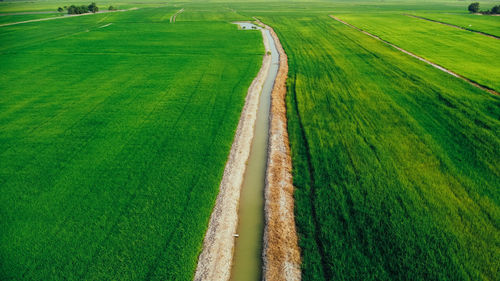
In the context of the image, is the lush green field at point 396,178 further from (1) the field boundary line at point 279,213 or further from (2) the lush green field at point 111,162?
(2) the lush green field at point 111,162

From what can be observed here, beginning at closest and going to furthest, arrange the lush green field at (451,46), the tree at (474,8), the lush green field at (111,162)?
the lush green field at (111,162) < the lush green field at (451,46) < the tree at (474,8)

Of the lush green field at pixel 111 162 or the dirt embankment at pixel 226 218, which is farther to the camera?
the lush green field at pixel 111 162

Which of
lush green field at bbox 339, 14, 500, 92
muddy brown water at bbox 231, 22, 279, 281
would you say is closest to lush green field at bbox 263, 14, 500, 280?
muddy brown water at bbox 231, 22, 279, 281

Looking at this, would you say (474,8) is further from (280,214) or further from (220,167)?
(280,214)

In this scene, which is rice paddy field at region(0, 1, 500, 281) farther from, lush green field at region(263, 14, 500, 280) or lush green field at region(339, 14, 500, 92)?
lush green field at region(339, 14, 500, 92)

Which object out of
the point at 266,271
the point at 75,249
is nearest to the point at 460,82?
the point at 266,271

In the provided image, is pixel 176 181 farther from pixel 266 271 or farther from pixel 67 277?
pixel 266 271

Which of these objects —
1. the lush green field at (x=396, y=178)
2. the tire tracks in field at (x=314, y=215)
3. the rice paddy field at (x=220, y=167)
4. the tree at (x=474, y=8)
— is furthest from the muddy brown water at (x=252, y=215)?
the tree at (x=474, y=8)
